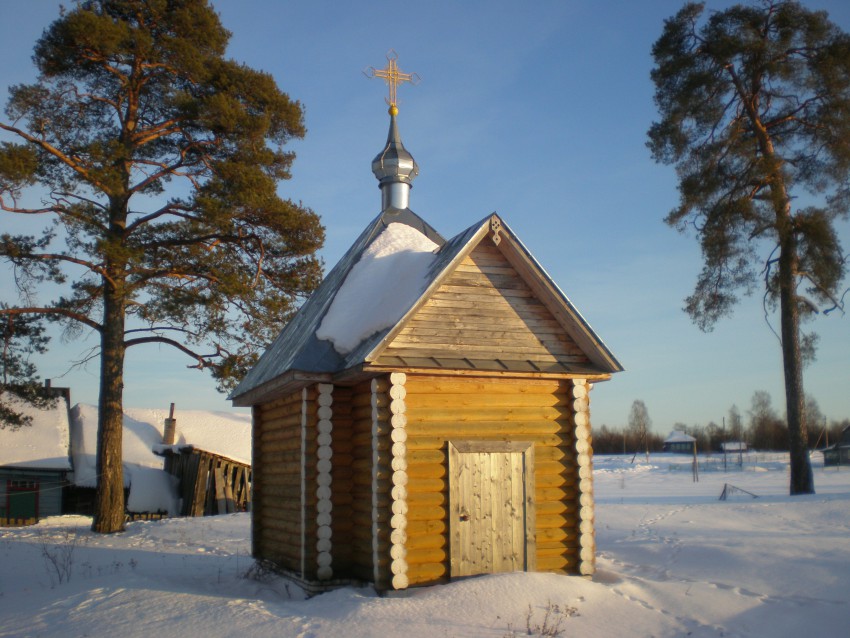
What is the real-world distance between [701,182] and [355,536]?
15.1m

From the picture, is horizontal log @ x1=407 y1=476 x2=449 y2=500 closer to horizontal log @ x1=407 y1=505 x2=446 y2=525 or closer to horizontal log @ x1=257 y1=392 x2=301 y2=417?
horizontal log @ x1=407 y1=505 x2=446 y2=525

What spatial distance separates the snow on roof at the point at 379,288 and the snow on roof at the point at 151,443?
17.2 metres

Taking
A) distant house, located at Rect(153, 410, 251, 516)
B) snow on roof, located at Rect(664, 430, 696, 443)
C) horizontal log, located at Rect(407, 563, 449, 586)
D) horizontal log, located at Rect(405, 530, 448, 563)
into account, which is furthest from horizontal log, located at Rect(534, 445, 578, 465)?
snow on roof, located at Rect(664, 430, 696, 443)

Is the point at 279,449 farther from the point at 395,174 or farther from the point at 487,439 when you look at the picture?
the point at 395,174

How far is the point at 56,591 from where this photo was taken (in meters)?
10.6

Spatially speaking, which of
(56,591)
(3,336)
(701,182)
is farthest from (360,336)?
(701,182)

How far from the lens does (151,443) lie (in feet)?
105

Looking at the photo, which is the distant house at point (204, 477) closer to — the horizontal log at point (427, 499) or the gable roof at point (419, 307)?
the gable roof at point (419, 307)

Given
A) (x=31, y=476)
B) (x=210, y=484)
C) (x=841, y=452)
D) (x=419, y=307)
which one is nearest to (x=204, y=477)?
(x=210, y=484)

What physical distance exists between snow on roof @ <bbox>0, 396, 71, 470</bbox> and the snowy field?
45.2ft

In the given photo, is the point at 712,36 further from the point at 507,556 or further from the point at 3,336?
the point at 3,336

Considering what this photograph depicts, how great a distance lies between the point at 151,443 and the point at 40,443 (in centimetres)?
428

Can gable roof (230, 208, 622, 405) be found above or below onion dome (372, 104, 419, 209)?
below

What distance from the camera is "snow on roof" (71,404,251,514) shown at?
2716 centimetres
